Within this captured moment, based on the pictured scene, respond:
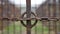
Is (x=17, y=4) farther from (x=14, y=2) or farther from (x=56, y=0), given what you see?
(x=56, y=0)

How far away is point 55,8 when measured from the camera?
2.79 m

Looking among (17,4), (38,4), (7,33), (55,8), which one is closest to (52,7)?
(55,8)

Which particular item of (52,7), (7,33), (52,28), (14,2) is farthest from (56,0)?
(7,33)

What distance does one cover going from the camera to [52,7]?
2775 millimetres

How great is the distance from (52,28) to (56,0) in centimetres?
44

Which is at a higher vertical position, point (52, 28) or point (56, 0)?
point (56, 0)

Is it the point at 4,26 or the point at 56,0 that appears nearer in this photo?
the point at 56,0

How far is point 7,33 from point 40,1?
68 cm

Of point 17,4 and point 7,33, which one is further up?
point 17,4

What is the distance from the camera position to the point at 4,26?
2930mm

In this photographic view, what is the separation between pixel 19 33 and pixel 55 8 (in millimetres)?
677

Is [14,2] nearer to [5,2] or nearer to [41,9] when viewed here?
[5,2]

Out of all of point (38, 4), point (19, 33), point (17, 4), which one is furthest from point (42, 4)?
point (19, 33)

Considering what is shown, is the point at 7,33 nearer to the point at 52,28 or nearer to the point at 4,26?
the point at 4,26
